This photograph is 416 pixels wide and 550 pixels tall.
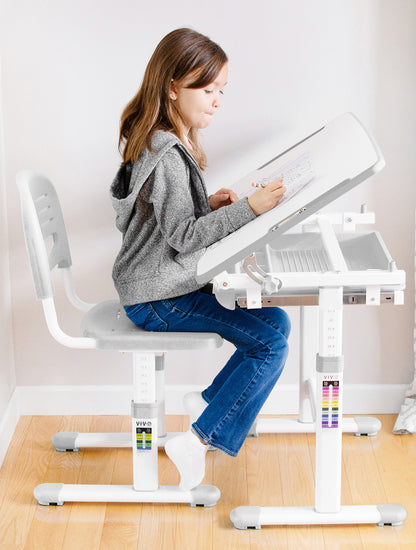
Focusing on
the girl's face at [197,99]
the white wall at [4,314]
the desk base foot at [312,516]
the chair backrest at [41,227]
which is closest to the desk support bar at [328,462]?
the desk base foot at [312,516]

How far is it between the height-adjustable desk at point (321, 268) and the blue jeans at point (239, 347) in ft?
0.35

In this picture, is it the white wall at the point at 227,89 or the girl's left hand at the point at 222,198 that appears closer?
the girl's left hand at the point at 222,198

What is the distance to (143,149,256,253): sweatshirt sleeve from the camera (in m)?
1.65

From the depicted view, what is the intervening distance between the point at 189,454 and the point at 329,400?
345 mm

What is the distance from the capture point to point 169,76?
1.76m

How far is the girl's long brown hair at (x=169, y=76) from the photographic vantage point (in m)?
1.75

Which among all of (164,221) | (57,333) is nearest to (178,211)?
(164,221)

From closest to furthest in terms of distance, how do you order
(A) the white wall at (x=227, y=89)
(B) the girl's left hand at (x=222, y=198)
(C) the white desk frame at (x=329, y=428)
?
(C) the white desk frame at (x=329, y=428) → (B) the girl's left hand at (x=222, y=198) → (A) the white wall at (x=227, y=89)

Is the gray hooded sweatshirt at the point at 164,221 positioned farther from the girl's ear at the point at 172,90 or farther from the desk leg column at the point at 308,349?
the desk leg column at the point at 308,349

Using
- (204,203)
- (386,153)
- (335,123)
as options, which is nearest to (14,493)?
(204,203)

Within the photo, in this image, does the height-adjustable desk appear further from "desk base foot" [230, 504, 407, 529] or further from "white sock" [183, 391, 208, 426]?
"white sock" [183, 391, 208, 426]

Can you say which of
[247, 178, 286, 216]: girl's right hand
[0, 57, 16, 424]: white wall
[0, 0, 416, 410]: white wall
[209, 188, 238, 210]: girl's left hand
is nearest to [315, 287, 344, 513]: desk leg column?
[247, 178, 286, 216]: girl's right hand

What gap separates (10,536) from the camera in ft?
5.87

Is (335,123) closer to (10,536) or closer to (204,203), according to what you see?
(204,203)
